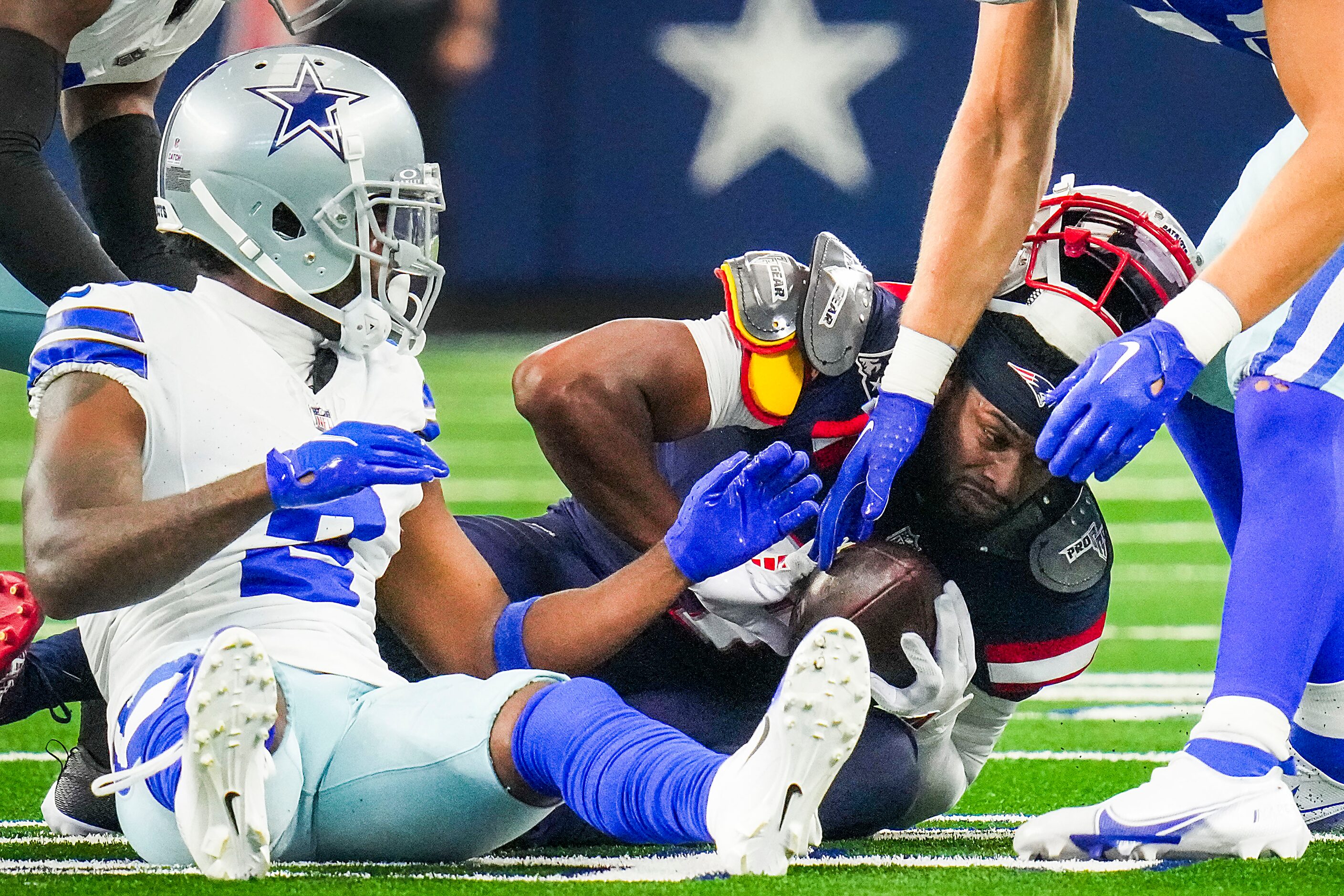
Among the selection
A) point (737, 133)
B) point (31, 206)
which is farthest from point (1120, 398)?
point (737, 133)

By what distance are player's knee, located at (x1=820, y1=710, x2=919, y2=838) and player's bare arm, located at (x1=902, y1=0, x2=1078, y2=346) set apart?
23.8 inches

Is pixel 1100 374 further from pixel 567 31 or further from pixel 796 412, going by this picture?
pixel 567 31

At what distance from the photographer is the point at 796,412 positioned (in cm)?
269

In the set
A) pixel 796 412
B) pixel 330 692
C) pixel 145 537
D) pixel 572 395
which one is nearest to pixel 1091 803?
pixel 796 412

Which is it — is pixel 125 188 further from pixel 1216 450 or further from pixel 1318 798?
pixel 1318 798

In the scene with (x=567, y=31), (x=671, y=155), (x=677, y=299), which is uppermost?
(x=567, y=31)

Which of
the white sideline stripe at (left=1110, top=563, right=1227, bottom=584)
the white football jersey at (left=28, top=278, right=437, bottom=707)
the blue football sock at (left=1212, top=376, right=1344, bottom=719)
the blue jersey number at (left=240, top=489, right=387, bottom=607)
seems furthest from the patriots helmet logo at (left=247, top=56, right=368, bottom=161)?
the white sideline stripe at (left=1110, top=563, right=1227, bottom=584)

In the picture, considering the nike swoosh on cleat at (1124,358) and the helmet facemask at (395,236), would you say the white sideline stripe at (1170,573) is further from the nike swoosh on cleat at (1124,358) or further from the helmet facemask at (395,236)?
the helmet facemask at (395,236)

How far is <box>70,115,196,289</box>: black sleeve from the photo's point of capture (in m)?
2.99

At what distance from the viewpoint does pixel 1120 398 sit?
211 centimetres

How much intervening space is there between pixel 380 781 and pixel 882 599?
79 centimetres

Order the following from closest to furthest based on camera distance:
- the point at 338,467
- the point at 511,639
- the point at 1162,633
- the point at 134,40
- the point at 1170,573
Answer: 1. the point at 338,467
2. the point at 511,639
3. the point at 134,40
4. the point at 1162,633
5. the point at 1170,573

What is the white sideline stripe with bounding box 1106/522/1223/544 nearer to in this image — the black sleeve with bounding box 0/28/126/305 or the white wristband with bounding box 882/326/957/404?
the white wristband with bounding box 882/326/957/404

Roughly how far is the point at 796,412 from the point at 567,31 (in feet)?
26.8
